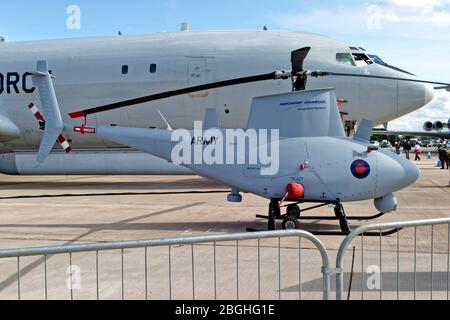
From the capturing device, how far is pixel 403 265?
6.51 m

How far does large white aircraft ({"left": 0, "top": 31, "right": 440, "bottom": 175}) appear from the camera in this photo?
15672 millimetres

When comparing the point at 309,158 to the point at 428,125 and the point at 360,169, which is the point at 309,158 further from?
the point at 428,125

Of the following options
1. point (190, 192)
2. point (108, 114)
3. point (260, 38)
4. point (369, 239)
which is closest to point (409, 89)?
A: point (260, 38)

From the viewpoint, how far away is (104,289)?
5.60 m

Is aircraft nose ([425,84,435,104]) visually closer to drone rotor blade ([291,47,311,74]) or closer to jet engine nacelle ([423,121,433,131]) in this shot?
drone rotor blade ([291,47,311,74])

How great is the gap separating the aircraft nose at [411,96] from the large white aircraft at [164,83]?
3 cm

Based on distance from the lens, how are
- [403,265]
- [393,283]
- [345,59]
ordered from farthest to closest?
1. [345,59]
2. [403,265]
3. [393,283]

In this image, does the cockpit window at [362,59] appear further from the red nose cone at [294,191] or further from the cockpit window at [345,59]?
the red nose cone at [294,191]

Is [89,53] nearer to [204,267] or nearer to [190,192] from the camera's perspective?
[190,192]

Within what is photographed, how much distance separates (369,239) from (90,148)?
12.4 meters

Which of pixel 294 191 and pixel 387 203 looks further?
pixel 387 203

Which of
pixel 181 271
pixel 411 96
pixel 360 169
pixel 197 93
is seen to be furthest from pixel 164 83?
pixel 181 271

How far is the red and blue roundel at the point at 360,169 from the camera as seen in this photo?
854 cm

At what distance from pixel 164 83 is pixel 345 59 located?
5.98 m
